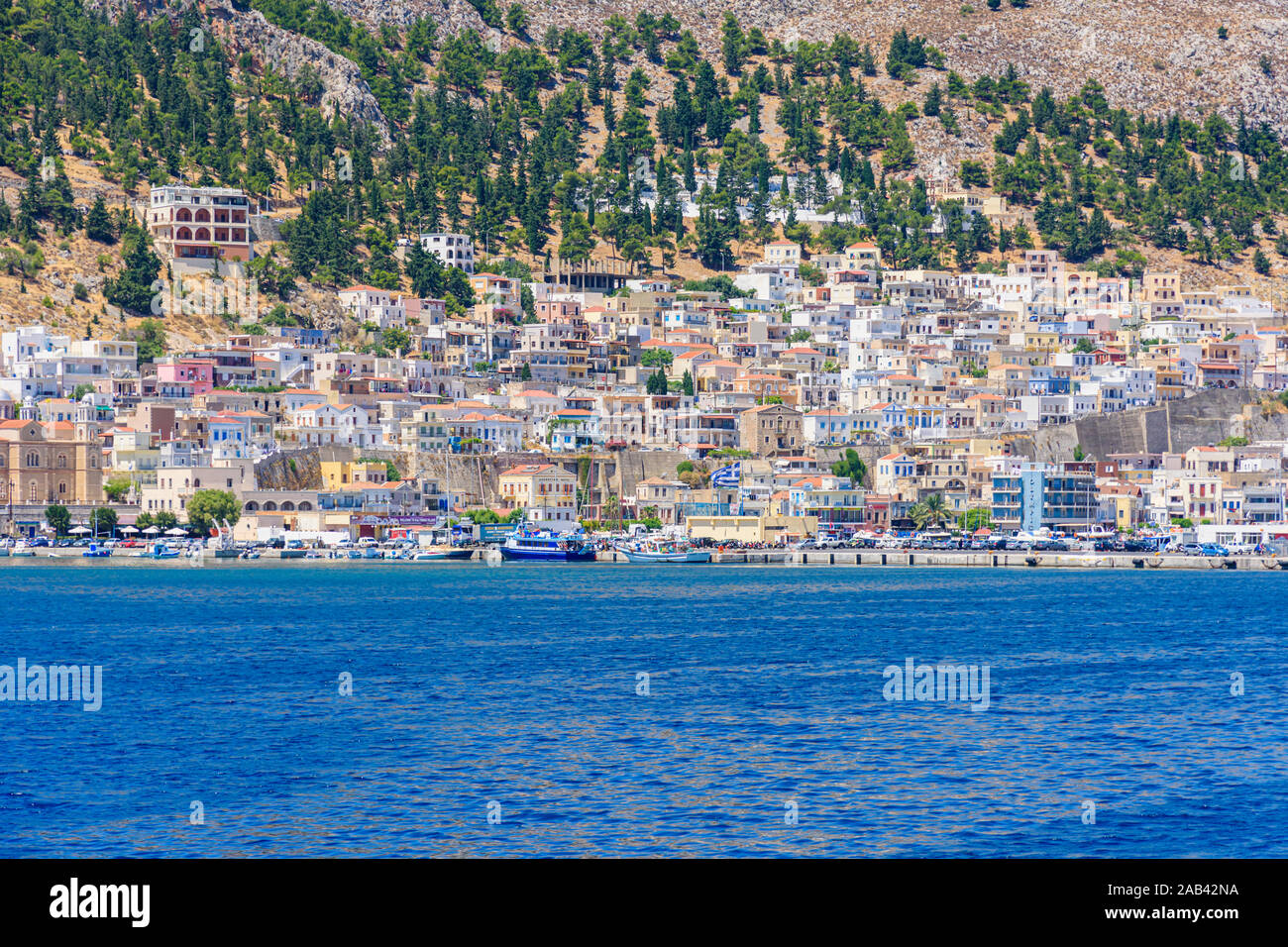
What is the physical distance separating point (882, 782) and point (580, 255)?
14235 centimetres

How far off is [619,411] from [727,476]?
12.6 meters

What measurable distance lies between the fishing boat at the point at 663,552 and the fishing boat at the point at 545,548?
8.12 feet

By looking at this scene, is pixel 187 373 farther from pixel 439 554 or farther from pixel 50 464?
pixel 439 554

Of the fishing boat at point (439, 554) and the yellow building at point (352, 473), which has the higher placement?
the yellow building at point (352, 473)

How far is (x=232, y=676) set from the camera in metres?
45.4

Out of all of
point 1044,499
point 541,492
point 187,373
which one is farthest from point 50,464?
point 1044,499

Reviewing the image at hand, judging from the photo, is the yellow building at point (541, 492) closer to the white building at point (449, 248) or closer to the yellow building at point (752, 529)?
the yellow building at point (752, 529)

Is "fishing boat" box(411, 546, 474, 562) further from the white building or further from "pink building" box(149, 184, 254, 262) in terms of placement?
the white building

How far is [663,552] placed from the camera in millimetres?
110312

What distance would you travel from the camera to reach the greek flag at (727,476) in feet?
386

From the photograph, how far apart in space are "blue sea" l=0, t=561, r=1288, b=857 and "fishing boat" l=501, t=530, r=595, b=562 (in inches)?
1424

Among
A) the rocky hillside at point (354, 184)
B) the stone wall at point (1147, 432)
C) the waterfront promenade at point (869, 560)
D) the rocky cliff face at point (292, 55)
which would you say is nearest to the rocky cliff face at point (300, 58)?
the rocky cliff face at point (292, 55)
